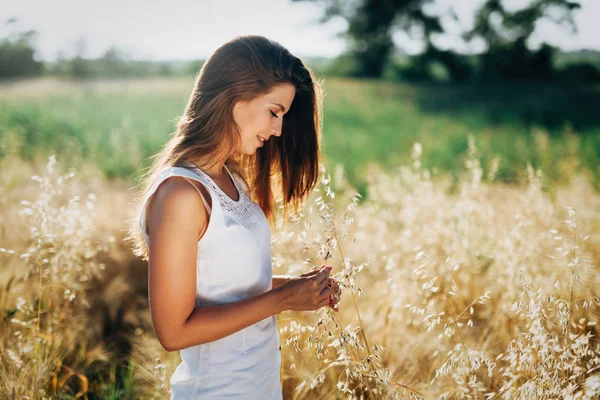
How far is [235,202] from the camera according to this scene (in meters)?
1.67

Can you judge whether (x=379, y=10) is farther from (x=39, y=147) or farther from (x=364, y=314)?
(x=364, y=314)

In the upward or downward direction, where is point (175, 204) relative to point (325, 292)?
upward

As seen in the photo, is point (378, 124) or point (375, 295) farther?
point (378, 124)

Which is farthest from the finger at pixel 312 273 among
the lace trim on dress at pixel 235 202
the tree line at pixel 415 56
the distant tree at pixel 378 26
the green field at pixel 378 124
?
the distant tree at pixel 378 26

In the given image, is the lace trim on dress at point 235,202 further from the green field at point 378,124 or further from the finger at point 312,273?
the green field at point 378,124

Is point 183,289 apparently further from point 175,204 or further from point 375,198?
point 375,198

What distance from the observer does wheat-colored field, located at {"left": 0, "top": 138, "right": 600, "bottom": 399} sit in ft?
6.00

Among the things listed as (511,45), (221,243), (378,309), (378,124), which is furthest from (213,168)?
(511,45)

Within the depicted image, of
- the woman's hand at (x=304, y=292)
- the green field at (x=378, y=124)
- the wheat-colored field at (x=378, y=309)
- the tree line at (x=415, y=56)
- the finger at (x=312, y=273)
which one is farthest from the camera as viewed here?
the tree line at (x=415, y=56)

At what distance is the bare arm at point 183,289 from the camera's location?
1.35 meters

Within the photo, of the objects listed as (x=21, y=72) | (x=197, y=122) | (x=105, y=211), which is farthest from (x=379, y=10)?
(x=197, y=122)

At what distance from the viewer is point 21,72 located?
28625 mm

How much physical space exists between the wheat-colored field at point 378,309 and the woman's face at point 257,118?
28 cm

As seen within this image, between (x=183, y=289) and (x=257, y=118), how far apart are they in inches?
24.7
